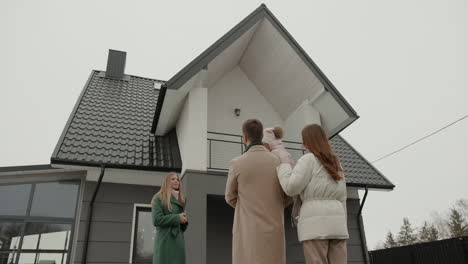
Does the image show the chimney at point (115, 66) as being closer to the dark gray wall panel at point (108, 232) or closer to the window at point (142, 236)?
the window at point (142, 236)

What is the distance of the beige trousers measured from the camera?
8.00 ft

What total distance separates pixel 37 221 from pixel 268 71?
6058mm

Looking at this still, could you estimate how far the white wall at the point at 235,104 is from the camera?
830 cm

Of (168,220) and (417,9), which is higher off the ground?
(417,9)

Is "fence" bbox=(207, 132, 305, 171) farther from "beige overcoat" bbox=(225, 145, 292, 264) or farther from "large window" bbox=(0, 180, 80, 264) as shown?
"beige overcoat" bbox=(225, 145, 292, 264)

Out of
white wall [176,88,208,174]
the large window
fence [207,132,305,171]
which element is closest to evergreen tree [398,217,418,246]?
fence [207,132,305,171]

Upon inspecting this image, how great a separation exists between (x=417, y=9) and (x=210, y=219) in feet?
80.3

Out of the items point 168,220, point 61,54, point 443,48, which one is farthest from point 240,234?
→ point 61,54

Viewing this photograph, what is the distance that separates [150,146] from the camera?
7.57 metres

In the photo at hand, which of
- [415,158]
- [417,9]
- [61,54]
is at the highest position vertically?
[61,54]

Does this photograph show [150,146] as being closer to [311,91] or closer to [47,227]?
[47,227]

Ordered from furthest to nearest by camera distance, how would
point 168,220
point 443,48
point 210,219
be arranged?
point 443,48 → point 210,219 → point 168,220

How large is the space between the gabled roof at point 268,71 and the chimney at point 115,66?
3.52 metres

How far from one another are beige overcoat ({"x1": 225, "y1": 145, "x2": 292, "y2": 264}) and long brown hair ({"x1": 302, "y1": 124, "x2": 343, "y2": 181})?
1.08 ft
